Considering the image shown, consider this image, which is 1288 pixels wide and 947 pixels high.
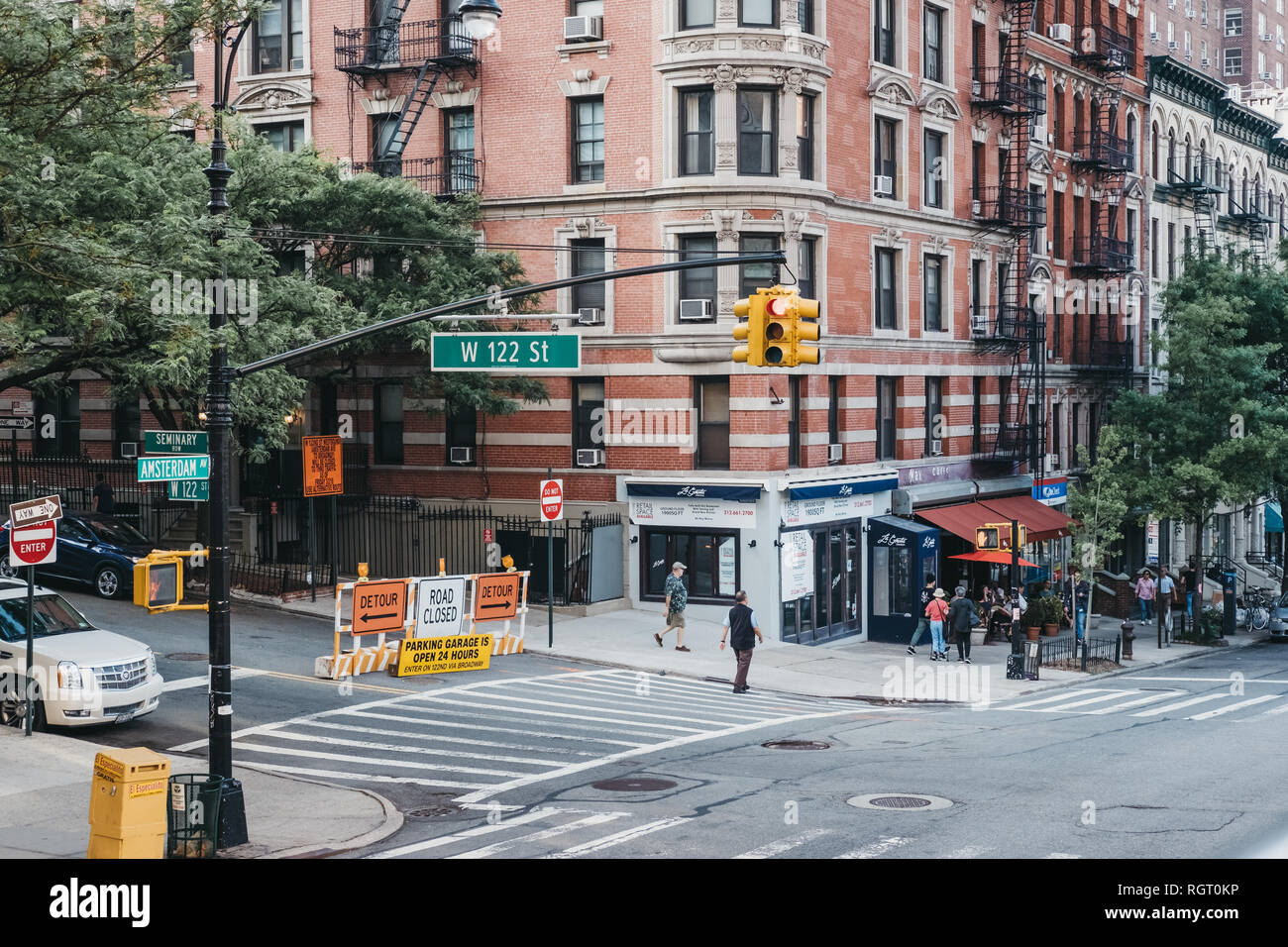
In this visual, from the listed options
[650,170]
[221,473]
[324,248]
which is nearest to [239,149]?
[324,248]

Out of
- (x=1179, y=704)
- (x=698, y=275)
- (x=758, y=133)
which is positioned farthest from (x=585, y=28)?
(x=1179, y=704)

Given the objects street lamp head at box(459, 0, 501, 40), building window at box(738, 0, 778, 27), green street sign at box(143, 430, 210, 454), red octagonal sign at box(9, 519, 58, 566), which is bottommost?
red octagonal sign at box(9, 519, 58, 566)

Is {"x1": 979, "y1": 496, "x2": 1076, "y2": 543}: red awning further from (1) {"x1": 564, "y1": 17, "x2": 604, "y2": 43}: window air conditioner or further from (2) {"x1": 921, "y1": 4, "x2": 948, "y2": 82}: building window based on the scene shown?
(1) {"x1": 564, "y1": 17, "x2": 604, "y2": 43}: window air conditioner

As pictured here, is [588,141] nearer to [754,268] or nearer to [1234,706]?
[754,268]

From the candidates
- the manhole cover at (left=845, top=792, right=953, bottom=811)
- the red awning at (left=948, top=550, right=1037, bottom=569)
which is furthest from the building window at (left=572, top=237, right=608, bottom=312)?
the manhole cover at (left=845, top=792, right=953, bottom=811)

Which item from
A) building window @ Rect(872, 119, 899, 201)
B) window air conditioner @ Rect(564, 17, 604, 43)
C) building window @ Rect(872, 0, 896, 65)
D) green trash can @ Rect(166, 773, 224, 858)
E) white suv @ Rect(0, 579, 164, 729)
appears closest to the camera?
green trash can @ Rect(166, 773, 224, 858)

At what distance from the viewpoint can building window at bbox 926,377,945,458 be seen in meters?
40.2

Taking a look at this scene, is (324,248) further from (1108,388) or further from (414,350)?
(1108,388)

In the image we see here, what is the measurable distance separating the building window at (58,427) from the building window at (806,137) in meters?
21.4

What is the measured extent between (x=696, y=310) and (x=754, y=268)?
1645mm

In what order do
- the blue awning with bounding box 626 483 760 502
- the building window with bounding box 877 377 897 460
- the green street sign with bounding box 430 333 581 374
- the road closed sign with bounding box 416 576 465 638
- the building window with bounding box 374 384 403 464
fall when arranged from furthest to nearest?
the building window with bounding box 877 377 897 460 < the building window with bounding box 374 384 403 464 < the blue awning with bounding box 626 483 760 502 < the road closed sign with bounding box 416 576 465 638 < the green street sign with bounding box 430 333 581 374

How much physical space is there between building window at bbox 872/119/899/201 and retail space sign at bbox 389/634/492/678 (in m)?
16.8

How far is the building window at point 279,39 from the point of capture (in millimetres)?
37969

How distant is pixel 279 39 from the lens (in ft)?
126
